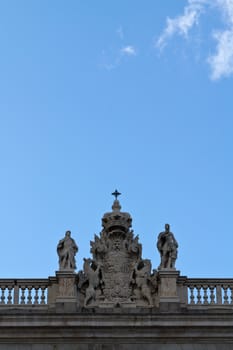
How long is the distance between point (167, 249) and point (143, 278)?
38.8 inches

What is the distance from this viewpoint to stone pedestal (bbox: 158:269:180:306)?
108 feet

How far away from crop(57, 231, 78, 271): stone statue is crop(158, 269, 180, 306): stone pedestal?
224 cm

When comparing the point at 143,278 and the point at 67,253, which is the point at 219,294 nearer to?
the point at 143,278

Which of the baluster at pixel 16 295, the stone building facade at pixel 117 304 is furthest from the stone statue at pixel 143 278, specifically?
the baluster at pixel 16 295

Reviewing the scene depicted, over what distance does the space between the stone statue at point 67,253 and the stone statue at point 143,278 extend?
5.24ft

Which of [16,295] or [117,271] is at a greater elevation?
[117,271]

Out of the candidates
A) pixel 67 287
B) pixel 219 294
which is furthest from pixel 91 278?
pixel 219 294

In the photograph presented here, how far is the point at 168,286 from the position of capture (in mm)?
33188

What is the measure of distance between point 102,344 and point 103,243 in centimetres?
293

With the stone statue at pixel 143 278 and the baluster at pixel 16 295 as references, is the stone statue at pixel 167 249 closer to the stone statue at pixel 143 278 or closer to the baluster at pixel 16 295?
the stone statue at pixel 143 278

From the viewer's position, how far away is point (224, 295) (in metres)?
33.5

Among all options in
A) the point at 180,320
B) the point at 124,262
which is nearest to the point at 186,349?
the point at 180,320

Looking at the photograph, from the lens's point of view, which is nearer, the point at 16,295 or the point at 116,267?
the point at 16,295

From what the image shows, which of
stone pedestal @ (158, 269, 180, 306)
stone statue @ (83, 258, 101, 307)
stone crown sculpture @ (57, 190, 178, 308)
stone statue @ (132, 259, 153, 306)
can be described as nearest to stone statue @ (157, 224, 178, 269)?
stone crown sculpture @ (57, 190, 178, 308)
